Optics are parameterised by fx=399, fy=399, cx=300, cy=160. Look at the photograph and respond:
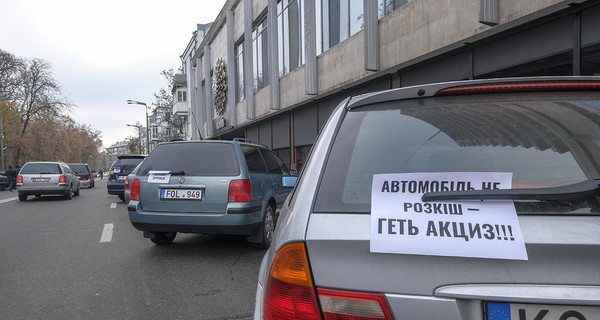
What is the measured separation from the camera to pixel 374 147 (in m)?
1.59

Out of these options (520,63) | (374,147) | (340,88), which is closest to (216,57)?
(340,88)

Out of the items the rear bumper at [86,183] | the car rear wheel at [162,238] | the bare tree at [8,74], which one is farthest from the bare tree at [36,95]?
the car rear wheel at [162,238]

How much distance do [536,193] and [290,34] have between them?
17.7m

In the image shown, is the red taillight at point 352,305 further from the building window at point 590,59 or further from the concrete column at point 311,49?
the concrete column at point 311,49

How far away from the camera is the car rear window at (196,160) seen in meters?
5.55

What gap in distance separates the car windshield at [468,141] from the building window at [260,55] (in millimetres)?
19750

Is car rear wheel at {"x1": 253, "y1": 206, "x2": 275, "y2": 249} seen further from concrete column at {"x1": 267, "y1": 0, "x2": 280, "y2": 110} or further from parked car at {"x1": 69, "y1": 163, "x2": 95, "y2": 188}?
parked car at {"x1": 69, "y1": 163, "x2": 95, "y2": 188}

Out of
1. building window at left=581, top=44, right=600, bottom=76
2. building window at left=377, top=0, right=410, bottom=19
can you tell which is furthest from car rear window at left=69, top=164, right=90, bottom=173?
building window at left=581, top=44, right=600, bottom=76

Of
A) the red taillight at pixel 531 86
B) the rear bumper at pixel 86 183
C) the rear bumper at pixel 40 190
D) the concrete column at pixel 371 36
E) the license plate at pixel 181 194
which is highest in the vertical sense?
the concrete column at pixel 371 36

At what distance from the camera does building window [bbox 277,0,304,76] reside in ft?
55.3

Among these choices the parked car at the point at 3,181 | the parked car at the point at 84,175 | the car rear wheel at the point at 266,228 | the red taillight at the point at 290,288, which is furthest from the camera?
the parked car at the point at 84,175

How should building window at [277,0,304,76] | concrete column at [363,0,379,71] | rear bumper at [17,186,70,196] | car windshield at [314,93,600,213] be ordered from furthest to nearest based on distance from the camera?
building window at [277,0,304,76] < rear bumper at [17,186,70,196] < concrete column at [363,0,379,71] < car windshield at [314,93,600,213]

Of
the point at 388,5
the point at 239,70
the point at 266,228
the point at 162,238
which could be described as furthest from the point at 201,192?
the point at 239,70

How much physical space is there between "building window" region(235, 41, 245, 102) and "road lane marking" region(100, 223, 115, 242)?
17978 mm
